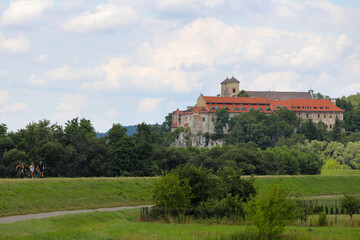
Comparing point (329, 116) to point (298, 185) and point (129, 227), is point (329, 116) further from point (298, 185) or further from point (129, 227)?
point (129, 227)

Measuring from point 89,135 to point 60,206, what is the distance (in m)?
57.4

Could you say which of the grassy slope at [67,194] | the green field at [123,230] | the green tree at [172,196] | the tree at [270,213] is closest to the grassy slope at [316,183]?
the grassy slope at [67,194]

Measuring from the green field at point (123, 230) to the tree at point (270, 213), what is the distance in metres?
0.99

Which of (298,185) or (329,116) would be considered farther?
(329,116)

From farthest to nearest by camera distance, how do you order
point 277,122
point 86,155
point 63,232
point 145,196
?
point 277,122, point 86,155, point 145,196, point 63,232

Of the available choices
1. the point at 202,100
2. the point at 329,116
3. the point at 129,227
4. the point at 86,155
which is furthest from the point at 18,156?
the point at 329,116

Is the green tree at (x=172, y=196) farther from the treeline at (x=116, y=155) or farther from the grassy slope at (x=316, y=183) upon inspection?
the treeline at (x=116, y=155)

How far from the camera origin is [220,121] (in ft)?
608

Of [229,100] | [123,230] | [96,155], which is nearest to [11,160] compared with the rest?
[96,155]

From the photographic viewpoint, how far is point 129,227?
38344mm

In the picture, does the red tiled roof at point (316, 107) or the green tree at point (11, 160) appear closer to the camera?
Answer: the green tree at point (11, 160)

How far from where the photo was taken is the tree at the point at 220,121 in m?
185

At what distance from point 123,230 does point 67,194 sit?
1570cm

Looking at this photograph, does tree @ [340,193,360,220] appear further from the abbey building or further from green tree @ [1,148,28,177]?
the abbey building
